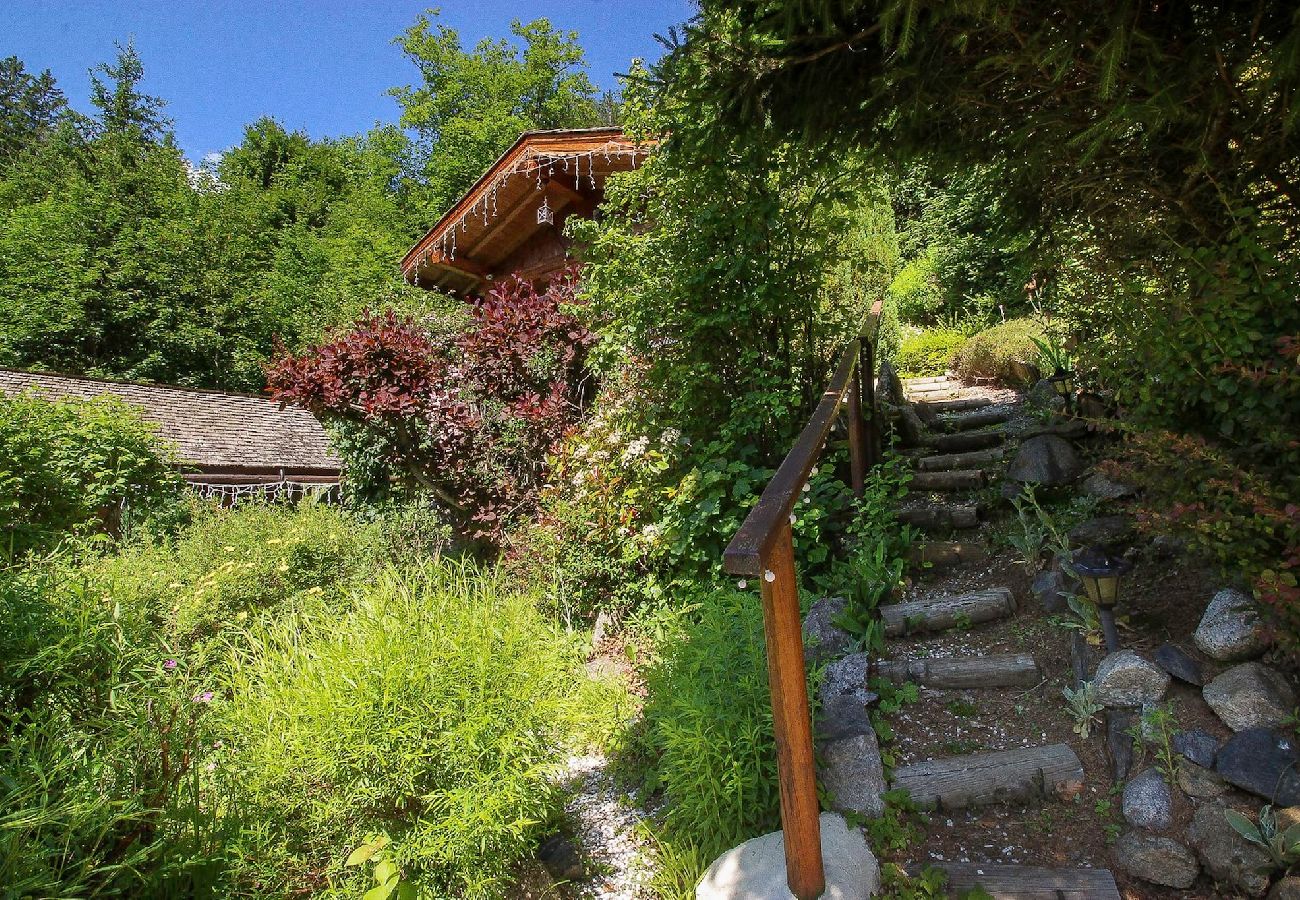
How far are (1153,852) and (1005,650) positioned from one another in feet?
3.39

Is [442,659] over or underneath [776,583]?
underneath

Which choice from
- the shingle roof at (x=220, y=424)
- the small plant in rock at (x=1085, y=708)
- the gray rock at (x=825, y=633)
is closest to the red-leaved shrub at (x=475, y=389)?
the gray rock at (x=825, y=633)

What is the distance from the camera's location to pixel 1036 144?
277 cm

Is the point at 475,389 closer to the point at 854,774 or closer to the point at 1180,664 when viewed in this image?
the point at 854,774

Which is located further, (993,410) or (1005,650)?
(993,410)

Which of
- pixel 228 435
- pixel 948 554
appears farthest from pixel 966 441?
pixel 228 435

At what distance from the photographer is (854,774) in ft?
8.02

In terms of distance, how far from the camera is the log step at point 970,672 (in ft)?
9.26

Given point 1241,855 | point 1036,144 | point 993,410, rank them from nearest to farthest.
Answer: point 1241,855 < point 1036,144 < point 993,410

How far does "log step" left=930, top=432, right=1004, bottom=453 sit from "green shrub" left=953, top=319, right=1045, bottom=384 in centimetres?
267

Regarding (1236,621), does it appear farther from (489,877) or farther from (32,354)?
(32,354)

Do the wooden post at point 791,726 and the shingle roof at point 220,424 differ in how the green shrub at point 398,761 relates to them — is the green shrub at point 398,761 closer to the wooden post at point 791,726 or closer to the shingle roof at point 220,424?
the wooden post at point 791,726

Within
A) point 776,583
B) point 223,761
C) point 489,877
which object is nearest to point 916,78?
point 776,583

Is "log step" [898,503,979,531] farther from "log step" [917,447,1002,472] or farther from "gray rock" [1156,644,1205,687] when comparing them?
"gray rock" [1156,644,1205,687]
